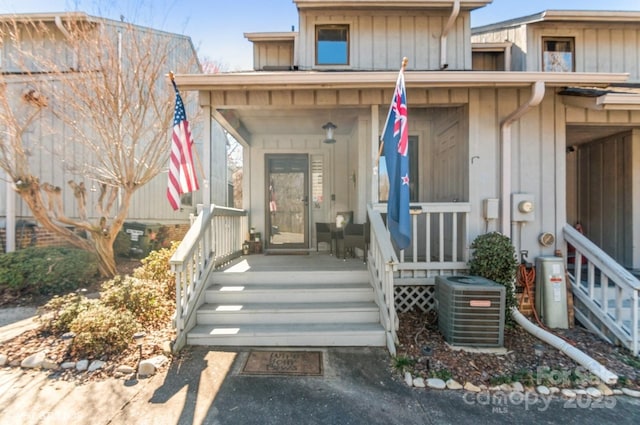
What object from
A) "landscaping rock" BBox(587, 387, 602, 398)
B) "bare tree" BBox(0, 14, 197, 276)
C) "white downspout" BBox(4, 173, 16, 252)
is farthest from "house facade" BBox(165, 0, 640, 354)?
"white downspout" BBox(4, 173, 16, 252)

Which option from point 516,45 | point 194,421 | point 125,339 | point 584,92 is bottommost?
point 194,421

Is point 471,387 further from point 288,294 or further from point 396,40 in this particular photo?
point 396,40

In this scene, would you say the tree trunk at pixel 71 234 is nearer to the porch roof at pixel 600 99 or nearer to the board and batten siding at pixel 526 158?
the board and batten siding at pixel 526 158

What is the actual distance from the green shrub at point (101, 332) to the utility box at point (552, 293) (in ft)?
16.5

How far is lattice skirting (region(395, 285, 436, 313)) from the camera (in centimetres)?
407

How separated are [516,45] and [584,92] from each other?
2.41 meters

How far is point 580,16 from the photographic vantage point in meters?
5.43

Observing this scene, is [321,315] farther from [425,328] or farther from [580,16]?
[580,16]

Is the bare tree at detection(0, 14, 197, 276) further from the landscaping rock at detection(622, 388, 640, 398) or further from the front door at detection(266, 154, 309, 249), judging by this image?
the landscaping rock at detection(622, 388, 640, 398)

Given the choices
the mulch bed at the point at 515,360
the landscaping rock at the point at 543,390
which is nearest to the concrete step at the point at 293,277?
the mulch bed at the point at 515,360

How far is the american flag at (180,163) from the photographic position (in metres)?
3.48

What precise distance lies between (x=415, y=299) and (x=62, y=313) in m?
4.32

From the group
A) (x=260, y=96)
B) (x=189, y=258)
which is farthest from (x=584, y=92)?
(x=189, y=258)

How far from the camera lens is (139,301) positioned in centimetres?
364
